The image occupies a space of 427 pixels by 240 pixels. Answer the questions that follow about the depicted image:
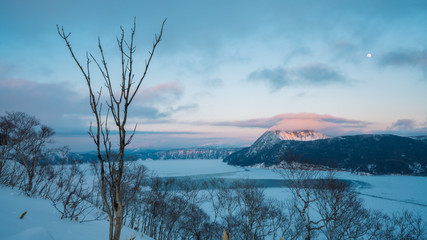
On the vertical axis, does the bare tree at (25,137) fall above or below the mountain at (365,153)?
above

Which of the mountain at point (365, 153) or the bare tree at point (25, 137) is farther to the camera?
the mountain at point (365, 153)

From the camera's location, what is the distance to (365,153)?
10406 centimetres

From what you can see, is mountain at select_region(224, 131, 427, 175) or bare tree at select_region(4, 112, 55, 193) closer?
bare tree at select_region(4, 112, 55, 193)

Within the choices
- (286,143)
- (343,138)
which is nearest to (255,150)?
(286,143)

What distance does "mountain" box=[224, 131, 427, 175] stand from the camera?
84.2 metres

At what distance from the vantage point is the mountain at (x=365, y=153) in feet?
276

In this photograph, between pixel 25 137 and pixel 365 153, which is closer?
pixel 25 137

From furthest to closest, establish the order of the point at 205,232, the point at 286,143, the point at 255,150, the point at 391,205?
the point at 255,150, the point at 286,143, the point at 391,205, the point at 205,232

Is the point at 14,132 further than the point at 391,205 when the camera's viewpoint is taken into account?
No

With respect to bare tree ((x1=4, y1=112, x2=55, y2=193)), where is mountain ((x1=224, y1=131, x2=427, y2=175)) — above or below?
below

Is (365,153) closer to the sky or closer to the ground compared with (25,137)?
closer to the ground

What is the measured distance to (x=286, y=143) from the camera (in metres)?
151

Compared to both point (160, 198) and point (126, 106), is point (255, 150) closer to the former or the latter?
point (160, 198)

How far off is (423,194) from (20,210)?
68.1 m
